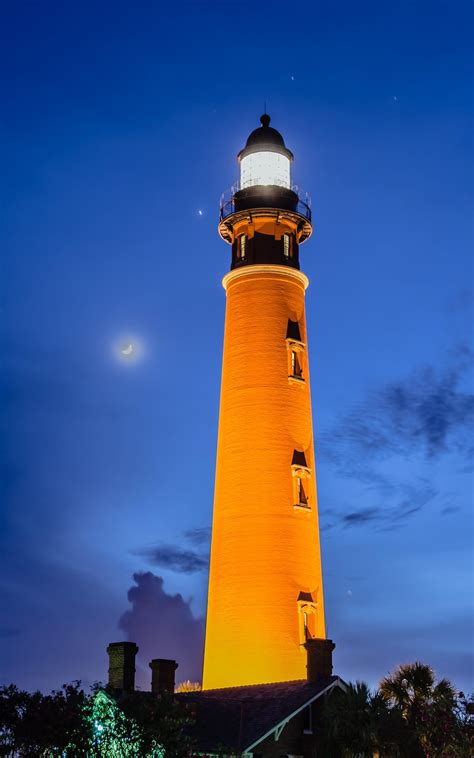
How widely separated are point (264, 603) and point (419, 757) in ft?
31.3

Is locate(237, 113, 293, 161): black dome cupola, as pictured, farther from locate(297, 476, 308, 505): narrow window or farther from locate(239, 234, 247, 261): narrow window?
locate(297, 476, 308, 505): narrow window

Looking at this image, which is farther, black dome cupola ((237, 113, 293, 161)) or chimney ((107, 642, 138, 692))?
black dome cupola ((237, 113, 293, 161))

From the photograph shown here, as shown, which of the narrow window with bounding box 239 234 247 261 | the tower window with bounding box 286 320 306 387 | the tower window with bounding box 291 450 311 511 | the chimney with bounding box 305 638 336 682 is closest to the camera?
the chimney with bounding box 305 638 336 682

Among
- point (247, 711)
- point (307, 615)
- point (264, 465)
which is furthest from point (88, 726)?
point (264, 465)

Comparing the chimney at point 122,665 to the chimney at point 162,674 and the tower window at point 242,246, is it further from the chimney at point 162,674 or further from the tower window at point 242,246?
the tower window at point 242,246

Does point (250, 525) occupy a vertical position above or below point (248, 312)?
below

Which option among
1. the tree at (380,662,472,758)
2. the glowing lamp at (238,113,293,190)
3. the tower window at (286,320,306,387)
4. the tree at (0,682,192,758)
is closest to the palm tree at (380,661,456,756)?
the tree at (380,662,472,758)

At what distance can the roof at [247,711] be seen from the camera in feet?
113

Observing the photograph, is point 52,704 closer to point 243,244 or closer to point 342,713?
point 342,713

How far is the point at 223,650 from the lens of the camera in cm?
4275

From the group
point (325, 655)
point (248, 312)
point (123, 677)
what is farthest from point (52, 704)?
point (248, 312)

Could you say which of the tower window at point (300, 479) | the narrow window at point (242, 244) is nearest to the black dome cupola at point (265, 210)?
the narrow window at point (242, 244)

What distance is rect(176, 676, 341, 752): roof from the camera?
34.4 metres

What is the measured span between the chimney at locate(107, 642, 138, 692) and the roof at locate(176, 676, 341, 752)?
70.2 inches
